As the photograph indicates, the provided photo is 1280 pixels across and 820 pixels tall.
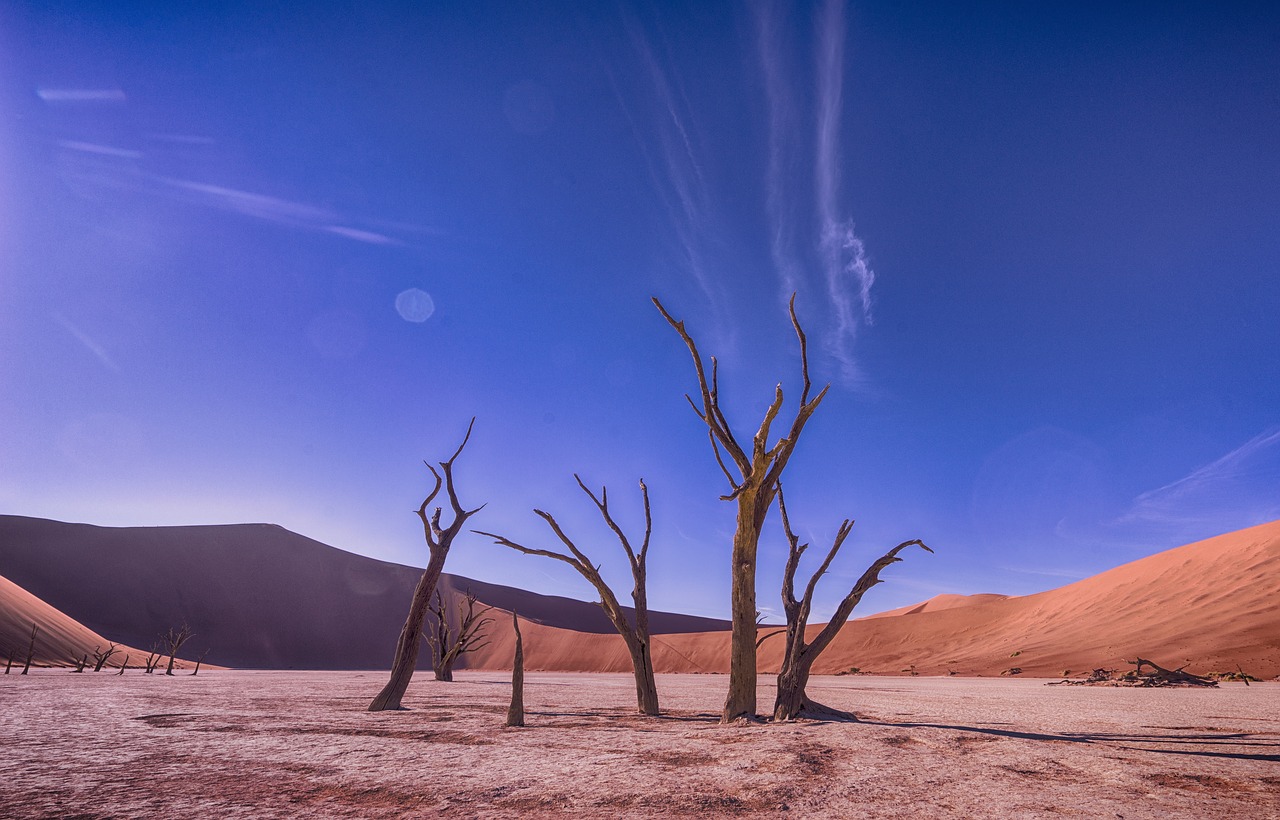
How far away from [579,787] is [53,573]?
83427 millimetres

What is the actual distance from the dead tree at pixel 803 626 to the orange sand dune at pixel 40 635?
38.3 metres

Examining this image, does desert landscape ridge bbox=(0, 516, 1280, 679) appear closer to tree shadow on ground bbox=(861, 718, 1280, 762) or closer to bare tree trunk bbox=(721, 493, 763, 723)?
tree shadow on ground bbox=(861, 718, 1280, 762)

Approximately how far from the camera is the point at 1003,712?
39.4ft

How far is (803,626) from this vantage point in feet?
34.4

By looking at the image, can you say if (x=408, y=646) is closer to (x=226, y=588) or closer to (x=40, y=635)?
(x=40, y=635)

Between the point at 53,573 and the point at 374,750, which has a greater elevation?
the point at 53,573

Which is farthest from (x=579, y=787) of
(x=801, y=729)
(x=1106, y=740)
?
(x=1106, y=740)

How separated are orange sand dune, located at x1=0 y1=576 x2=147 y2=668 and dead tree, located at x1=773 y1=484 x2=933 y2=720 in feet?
126

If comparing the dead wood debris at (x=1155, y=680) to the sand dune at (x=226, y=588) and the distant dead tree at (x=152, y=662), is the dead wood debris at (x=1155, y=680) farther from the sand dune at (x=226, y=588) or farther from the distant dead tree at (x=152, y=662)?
the sand dune at (x=226, y=588)

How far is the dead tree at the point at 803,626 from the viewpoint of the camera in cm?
984

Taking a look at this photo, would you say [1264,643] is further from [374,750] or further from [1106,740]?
[374,750]

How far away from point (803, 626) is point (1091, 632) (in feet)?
117

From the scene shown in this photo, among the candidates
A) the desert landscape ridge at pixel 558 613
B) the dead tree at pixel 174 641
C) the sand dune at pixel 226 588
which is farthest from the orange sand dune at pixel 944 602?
the dead tree at pixel 174 641

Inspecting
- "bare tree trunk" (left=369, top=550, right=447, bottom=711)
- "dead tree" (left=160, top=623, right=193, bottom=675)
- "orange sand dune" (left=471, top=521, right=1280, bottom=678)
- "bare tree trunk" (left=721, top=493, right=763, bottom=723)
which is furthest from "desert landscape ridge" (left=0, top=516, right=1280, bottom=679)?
"bare tree trunk" (left=369, top=550, right=447, bottom=711)
